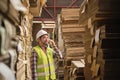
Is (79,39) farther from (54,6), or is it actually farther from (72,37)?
(54,6)

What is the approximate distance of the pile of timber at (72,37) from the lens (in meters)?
8.57

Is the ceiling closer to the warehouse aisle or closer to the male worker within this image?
the warehouse aisle

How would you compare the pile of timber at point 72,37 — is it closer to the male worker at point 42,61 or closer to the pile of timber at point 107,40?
the male worker at point 42,61

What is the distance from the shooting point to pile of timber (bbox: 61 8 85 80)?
8570 millimetres

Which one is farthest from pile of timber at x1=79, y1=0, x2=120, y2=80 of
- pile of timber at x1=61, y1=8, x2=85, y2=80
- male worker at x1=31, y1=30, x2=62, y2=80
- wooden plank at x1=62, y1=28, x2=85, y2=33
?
wooden plank at x1=62, y1=28, x2=85, y2=33

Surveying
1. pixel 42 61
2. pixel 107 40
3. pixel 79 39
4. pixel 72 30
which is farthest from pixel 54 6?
pixel 107 40

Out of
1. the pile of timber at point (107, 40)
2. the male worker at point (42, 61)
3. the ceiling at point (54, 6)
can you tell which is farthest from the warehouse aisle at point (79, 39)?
the ceiling at point (54, 6)

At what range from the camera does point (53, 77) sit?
768cm

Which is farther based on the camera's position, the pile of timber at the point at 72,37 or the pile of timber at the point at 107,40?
the pile of timber at the point at 72,37

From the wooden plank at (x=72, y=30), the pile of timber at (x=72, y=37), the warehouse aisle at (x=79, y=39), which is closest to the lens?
the warehouse aisle at (x=79, y=39)

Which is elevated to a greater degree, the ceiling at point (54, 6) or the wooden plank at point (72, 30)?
the ceiling at point (54, 6)

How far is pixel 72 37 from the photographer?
8.82 m

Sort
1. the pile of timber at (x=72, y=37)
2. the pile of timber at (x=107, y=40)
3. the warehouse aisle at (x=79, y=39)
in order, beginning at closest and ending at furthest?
the warehouse aisle at (x=79, y=39), the pile of timber at (x=107, y=40), the pile of timber at (x=72, y=37)

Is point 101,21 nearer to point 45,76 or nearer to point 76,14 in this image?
point 45,76
